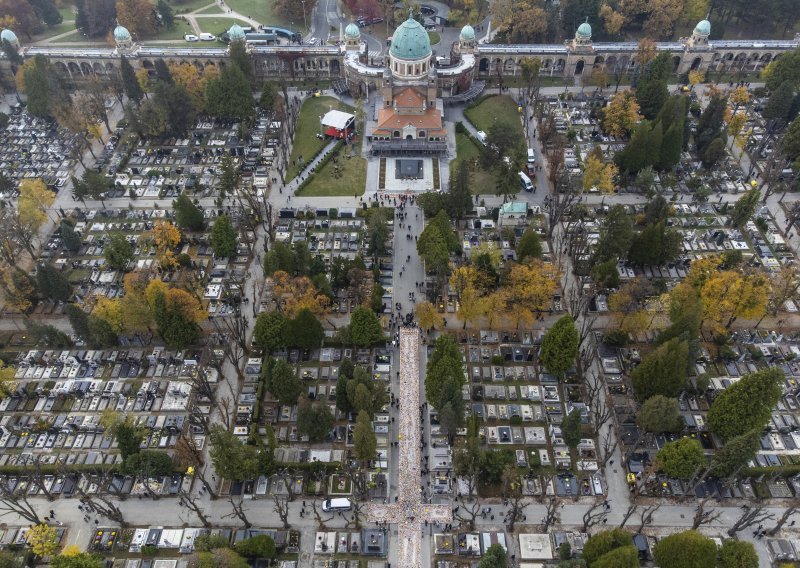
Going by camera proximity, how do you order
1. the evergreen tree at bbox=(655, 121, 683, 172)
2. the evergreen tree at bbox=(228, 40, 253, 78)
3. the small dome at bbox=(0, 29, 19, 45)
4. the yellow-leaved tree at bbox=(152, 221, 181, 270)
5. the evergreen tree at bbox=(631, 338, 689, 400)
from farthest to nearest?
the small dome at bbox=(0, 29, 19, 45) < the evergreen tree at bbox=(228, 40, 253, 78) < the evergreen tree at bbox=(655, 121, 683, 172) < the yellow-leaved tree at bbox=(152, 221, 181, 270) < the evergreen tree at bbox=(631, 338, 689, 400)

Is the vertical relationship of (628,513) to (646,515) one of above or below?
below

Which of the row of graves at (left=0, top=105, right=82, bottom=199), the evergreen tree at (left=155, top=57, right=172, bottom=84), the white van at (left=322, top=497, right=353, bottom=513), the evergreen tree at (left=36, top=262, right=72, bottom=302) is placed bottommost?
the white van at (left=322, top=497, right=353, bottom=513)

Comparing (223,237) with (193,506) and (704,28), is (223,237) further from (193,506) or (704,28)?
(704,28)

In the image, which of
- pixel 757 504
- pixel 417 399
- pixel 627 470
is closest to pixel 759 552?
pixel 757 504

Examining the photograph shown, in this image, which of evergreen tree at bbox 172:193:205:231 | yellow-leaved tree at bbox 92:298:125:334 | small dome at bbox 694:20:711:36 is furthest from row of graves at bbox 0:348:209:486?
small dome at bbox 694:20:711:36

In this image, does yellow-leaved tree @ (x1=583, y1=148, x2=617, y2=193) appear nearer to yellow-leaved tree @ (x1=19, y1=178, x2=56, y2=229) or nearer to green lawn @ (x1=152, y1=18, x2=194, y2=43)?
yellow-leaved tree @ (x1=19, y1=178, x2=56, y2=229)

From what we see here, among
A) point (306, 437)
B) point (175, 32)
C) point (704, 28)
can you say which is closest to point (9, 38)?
point (175, 32)

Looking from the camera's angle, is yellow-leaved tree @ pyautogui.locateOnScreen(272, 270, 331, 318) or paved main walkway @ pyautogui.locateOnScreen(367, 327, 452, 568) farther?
yellow-leaved tree @ pyautogui.locateOnScreen(272, 270, 331, 318)
